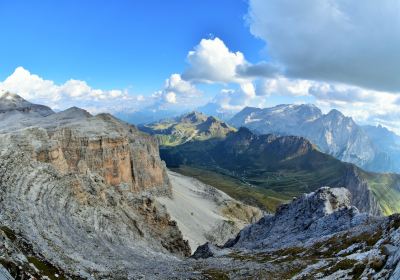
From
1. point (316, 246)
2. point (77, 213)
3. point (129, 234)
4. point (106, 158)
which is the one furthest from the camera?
point (106, 158)

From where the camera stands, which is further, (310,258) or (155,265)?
(155,265)

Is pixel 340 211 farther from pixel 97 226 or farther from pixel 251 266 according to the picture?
pixel 97 226

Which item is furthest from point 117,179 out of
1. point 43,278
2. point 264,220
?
point 43,278

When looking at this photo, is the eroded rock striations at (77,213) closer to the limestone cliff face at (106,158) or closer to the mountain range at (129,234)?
the mountain range at (129,234)

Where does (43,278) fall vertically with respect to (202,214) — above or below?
above

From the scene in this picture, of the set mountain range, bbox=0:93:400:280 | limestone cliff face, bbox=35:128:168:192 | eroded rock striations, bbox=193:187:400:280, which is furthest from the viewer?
limestone cliff face, bbox=35:128:168:192

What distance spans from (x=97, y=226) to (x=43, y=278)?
37.7 metres

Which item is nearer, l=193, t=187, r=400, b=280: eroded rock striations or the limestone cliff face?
l=193, t=187, r=400, b=280: eroded rock striations

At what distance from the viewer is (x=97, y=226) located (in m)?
73.1

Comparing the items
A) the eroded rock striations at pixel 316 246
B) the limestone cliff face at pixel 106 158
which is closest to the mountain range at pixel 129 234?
the eroded rock striations at pixel 316 246

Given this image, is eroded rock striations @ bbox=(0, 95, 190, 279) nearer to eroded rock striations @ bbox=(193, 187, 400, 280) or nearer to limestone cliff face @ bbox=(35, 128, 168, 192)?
limestone cliff face @ bbox=(35, 128, 168, 192)

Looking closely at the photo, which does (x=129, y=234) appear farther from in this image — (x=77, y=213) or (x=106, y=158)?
(x=106, y=158)

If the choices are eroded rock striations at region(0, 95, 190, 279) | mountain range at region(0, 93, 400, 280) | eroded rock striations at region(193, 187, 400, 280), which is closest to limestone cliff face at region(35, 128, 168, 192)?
eroded rock striations at region(0, 95, 190, 279)

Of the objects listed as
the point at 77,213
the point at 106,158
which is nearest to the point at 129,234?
the point at 77,213
